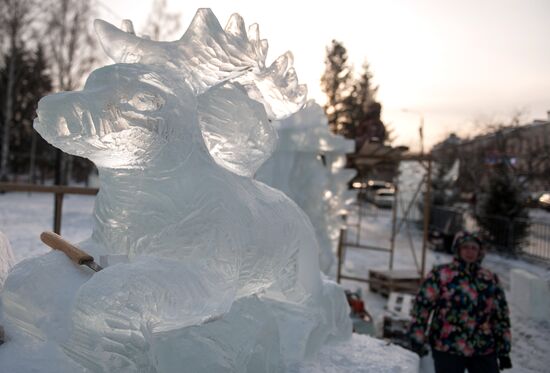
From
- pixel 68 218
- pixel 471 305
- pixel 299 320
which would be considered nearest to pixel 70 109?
pixel 299 320

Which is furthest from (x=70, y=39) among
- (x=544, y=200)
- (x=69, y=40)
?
(x=544, y=200)

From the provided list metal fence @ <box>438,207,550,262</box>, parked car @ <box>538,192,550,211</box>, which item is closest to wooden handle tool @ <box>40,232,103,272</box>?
metal fence @ <box>438,207,550,262</box>

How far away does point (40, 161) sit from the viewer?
82.4 ft

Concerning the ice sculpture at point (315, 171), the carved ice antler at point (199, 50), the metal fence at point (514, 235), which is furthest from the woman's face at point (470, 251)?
the metal fence at point (514, 235)

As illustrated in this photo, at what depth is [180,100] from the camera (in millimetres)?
1564

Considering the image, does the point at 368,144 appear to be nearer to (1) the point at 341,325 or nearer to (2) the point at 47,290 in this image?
(1) the point at 341,325

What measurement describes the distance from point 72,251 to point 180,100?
71 cm

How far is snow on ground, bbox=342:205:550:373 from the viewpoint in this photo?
4.87 meters

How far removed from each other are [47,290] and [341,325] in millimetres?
1593

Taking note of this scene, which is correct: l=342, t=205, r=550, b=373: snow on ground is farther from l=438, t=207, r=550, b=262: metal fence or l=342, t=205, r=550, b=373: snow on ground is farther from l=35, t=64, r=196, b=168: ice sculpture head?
l=35, t=64, r=196, b=168: ice sculpture head

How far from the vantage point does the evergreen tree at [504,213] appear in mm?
11969

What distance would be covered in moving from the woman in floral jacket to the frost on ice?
109 cm

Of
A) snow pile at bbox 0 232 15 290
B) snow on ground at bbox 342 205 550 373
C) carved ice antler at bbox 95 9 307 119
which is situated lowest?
snow on ground at bbox 342 205 550 373

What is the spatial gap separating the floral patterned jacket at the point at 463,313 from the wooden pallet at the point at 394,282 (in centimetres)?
423
